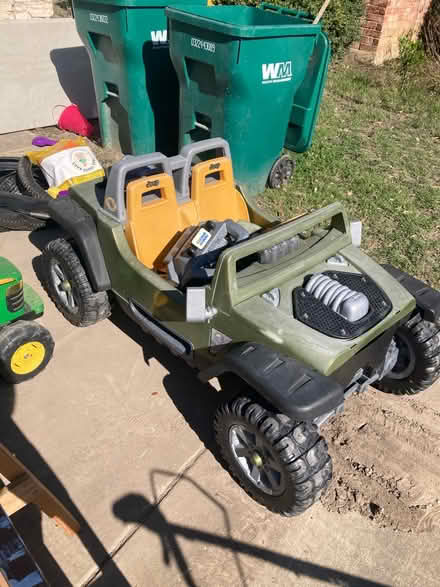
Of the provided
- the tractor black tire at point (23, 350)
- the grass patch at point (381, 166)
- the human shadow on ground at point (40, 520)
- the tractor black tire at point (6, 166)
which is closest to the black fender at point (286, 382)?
the human shadow on ground at point (40, 520)

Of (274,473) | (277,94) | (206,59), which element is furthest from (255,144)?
(274,473)

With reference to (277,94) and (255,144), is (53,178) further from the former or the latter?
(277,94)

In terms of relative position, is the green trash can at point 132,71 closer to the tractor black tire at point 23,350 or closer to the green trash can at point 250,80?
the green trash can at point 250,80

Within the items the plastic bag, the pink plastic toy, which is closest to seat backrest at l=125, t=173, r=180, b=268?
the plastic bag

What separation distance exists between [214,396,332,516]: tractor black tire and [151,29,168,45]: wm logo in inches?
175

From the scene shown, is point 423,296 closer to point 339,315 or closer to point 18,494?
point 339,315

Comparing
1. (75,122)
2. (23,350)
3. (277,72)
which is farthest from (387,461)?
(75,122)

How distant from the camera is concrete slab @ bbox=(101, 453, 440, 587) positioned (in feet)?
7.53

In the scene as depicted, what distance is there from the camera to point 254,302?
8.12 ft

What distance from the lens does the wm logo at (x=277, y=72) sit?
4.34 m

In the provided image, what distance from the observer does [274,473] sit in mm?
2490

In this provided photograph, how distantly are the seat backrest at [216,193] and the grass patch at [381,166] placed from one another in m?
1.71

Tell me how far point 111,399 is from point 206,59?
3154 millimetres

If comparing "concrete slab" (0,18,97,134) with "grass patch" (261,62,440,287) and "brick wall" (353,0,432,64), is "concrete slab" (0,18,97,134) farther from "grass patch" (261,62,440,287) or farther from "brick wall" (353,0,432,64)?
"brick wall" (353,0,432,64)
